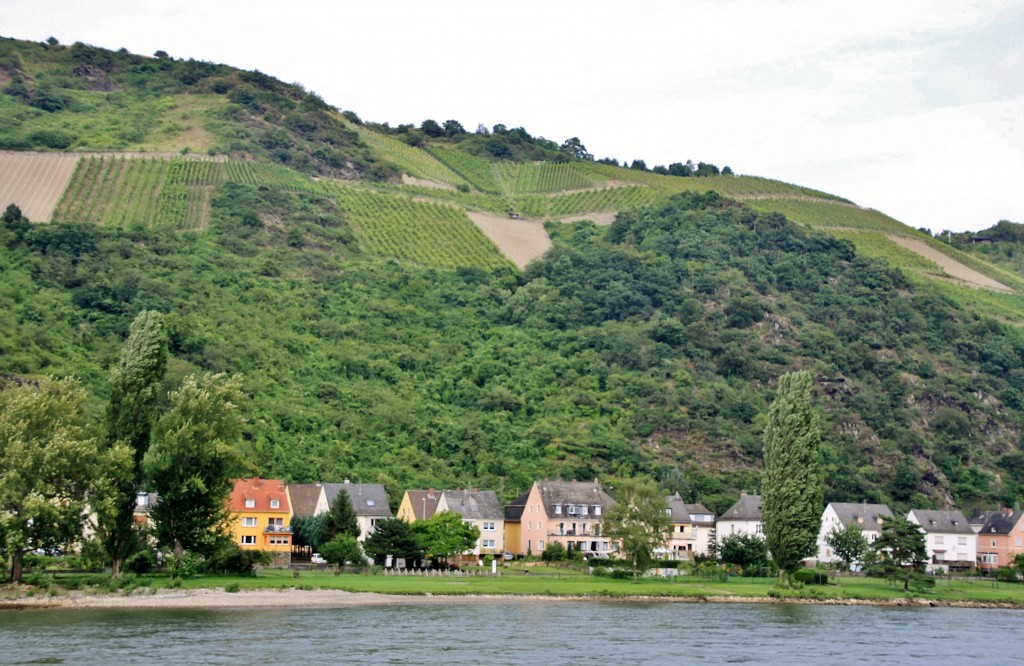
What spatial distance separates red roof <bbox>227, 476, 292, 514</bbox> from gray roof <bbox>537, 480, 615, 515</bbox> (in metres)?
22.1

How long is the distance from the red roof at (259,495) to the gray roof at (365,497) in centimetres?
405

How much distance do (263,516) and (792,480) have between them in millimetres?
38763

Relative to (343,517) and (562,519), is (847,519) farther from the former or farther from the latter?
(343,517)

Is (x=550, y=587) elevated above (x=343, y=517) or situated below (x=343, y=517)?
below

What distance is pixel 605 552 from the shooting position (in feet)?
347

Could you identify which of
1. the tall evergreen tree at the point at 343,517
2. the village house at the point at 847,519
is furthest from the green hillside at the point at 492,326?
the tall evergreen tree at the point at 343,517

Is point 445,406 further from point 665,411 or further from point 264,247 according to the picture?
point 264,247

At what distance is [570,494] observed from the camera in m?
107

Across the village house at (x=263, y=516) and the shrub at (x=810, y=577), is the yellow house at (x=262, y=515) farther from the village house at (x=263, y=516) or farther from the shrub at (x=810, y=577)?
the shrub at (x=810, y=577)

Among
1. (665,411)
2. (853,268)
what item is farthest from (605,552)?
(853,268)

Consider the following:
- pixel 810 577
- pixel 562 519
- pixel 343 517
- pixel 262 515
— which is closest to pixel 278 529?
pixel 262 515

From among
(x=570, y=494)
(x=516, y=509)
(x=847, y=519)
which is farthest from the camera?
(x=847, y=519)

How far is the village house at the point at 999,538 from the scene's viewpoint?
370 feet

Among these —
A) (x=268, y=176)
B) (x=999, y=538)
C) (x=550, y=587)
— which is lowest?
(x=550, y=587)
